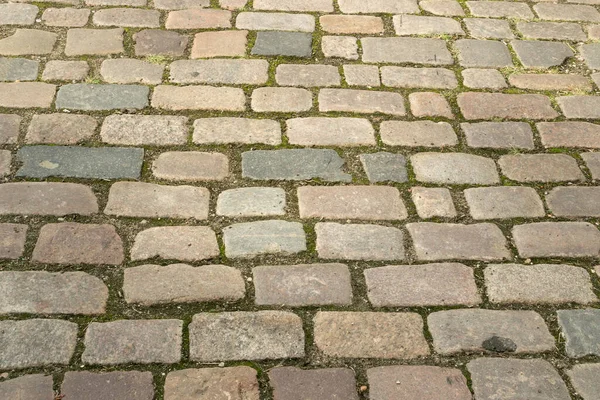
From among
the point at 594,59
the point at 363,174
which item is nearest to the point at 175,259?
the point at 363,174

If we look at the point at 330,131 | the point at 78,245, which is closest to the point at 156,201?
the point at 78,245

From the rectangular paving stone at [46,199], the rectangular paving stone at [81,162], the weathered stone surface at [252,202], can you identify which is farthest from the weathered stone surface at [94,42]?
the weathered stone surface at [252,202]

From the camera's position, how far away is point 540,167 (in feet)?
10.7

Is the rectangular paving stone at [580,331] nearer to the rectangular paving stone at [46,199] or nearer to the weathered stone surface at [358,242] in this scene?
the weathered stone surface at [358,242]

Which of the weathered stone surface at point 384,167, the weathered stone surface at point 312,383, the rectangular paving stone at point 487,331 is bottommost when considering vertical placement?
the weathered stone surface at point 312,383

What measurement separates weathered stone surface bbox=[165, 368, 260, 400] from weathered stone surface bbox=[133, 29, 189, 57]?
199cm

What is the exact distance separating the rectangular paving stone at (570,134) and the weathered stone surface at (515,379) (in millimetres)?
1296

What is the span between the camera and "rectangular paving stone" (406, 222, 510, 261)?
282cm

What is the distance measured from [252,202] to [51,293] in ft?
2.74

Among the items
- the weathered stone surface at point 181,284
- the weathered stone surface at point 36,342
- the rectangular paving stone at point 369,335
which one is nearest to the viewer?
the weathered stone surface at point 36,342

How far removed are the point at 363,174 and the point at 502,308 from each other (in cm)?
84

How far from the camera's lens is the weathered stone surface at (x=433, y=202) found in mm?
3000

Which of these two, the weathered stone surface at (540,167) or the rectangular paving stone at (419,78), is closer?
the weathered stone surface at (540,167)

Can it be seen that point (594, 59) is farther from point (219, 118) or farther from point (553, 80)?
point (219, 118)
